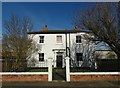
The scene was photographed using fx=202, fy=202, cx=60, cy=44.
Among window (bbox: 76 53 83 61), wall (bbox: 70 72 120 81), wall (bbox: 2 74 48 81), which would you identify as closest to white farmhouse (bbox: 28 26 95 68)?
window (bbox: 76 53 83 61)

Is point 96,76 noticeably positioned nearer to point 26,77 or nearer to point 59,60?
point 26,77

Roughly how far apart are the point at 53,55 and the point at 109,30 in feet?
44.4

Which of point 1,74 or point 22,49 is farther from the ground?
point 22,49

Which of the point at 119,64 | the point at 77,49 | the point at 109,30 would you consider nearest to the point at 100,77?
the point at 119,64

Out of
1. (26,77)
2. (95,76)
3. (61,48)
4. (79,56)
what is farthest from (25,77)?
(79,56)

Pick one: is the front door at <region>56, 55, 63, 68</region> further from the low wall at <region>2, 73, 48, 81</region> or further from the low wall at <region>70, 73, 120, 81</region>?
the low wall at <region>70, 73, 120, 81</region>

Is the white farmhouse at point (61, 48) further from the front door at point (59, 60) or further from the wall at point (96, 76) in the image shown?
the wall at point (96, 76)

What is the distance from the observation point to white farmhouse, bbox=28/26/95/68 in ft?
93.6

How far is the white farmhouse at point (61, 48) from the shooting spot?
28.5 meters

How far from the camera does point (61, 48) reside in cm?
2881

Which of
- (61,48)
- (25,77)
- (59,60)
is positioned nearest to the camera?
(25,77)

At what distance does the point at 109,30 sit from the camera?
1652 cm

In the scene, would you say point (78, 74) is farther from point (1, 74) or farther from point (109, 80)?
point (1, 74)

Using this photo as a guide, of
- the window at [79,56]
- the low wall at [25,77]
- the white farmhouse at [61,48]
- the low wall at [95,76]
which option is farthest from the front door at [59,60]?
the low wall at [95,76]
